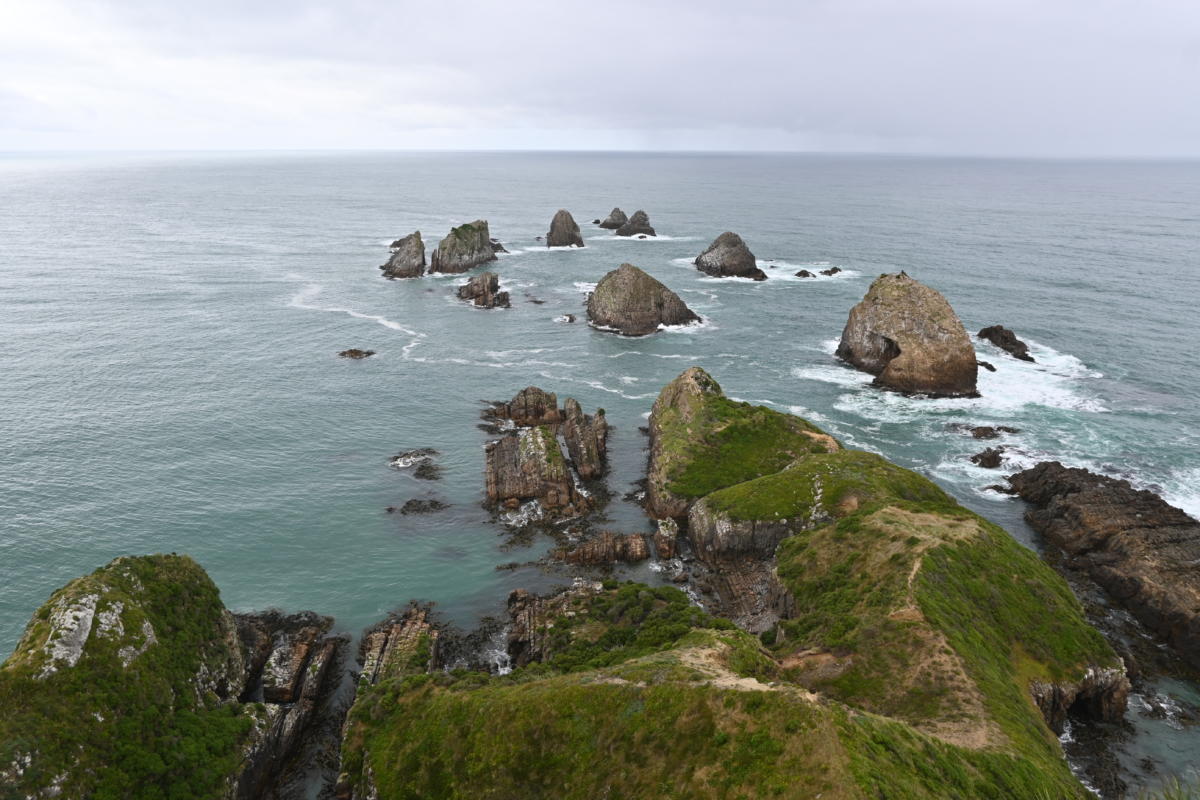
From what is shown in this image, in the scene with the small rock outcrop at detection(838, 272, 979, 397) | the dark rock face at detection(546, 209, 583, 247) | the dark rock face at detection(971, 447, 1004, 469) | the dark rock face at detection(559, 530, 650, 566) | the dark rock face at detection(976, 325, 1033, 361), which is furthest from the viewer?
the dark rock face at detection(546, 209, 583, 247)

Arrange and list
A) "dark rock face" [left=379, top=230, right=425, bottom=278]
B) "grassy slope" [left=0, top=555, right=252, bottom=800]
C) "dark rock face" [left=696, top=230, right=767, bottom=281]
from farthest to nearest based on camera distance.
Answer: "dark rock face" [left=696, top=230, right=767, bottom=281] → "dark rock face" [left=379, top=230, right=425, bottom=278] → "grassy slope" [left=0, top=555, right=252, bottom=800]

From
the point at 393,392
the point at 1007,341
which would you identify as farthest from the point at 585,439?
the point at 1007,341

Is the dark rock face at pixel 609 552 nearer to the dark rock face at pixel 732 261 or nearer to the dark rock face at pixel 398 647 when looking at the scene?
the dark rock face at pixel 398 647

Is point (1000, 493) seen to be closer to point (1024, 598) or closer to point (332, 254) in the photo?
point (1024, 598)

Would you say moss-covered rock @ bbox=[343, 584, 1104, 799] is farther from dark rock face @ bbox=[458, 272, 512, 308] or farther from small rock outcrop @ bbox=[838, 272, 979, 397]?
dark rock face @ bbox=[458, 272, 512, 308]

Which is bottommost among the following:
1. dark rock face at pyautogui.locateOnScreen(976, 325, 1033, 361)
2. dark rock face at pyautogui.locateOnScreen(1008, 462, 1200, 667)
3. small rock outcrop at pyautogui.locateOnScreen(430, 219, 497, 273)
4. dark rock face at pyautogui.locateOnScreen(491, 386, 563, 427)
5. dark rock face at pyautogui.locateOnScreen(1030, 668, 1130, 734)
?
dark rock face at pyautogui.locateOnScreen(1030, 668, 1130, 734)

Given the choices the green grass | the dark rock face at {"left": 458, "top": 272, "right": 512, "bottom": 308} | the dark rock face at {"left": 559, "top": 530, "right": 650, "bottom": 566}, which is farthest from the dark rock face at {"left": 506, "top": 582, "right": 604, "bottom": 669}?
the dark rock face at {"left": 458, "top": 272, "right": 512, "bottom": 308}
